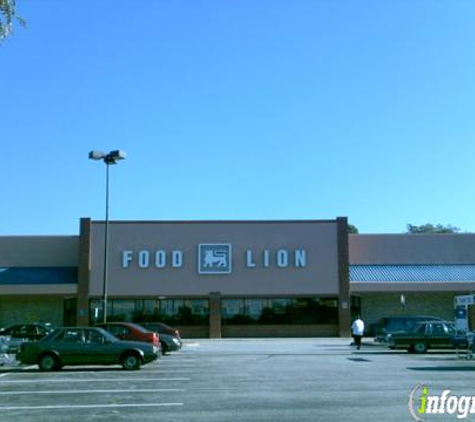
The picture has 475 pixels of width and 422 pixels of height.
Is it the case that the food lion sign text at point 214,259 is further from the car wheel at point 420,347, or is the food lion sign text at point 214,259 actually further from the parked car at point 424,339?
the car wheel at point 420,347

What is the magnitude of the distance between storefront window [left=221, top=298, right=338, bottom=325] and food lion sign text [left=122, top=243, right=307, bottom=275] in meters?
2.31

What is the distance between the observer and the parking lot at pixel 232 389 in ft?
41.4

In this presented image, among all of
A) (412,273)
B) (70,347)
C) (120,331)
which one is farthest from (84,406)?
(412,273)

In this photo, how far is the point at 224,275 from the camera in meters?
48.1

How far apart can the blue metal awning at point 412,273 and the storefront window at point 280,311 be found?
2670mm

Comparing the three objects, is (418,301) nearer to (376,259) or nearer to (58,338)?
(376,259)

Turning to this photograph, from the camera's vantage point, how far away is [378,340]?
34875 mm

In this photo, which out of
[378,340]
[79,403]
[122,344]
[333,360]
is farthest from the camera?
[378,340]

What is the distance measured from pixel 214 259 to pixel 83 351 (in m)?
26.5

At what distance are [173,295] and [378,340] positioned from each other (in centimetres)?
1691

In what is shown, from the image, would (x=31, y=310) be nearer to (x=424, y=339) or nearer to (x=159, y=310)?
(x=159, y=310)

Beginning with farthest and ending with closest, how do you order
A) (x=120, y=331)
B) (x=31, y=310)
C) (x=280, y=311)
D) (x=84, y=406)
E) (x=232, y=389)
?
(x=31, y=310) < (x=280, y=311) < (x=120, y=331) < (x=232, y=389) < (x=84, y=406)

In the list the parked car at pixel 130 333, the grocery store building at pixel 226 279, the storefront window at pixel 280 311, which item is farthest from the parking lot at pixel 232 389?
the storefront window at pixel 280 311

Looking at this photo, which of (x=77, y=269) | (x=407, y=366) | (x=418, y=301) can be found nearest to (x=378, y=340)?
(x=407, y=366)
